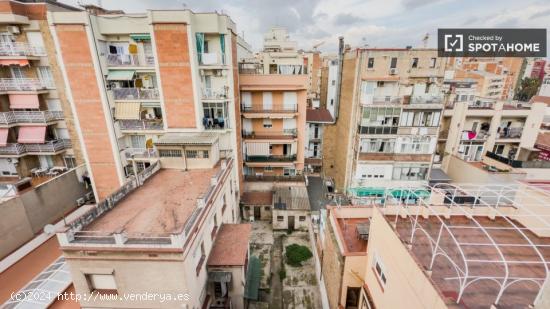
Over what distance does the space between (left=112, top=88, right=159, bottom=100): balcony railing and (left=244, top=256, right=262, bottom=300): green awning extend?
16901 mm

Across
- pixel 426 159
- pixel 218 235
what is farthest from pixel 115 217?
pixel 426 159

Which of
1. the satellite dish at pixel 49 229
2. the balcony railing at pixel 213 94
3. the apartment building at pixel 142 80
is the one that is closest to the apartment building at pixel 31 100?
the apartment building at pixel 142 80

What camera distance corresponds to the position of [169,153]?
1925cm

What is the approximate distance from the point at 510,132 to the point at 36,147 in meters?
50.5

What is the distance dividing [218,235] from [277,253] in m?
6.66

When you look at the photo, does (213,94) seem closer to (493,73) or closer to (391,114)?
(391,114)

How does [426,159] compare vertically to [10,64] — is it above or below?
below

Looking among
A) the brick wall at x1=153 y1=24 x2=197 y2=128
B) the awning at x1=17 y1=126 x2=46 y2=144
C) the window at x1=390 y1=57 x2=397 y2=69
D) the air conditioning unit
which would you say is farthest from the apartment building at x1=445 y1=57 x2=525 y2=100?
the awning at x1=17 y1=126 x2=46 y2=144

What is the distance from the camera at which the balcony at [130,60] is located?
813 inches

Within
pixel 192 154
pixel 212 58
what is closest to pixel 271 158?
pixel 192 154

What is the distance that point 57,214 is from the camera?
1997cm

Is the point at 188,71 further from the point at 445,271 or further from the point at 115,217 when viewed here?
the point at 445,271

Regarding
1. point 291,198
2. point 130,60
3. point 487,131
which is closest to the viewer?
point 130,60

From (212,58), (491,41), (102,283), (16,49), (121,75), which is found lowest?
(102,283)
